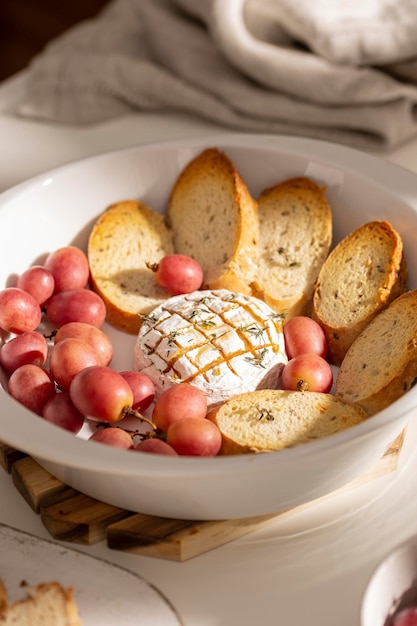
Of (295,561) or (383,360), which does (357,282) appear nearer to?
(383,360)

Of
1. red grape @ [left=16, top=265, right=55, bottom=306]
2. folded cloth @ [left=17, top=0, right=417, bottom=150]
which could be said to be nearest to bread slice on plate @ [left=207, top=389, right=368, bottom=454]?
red grape @ [left=16, top=265, right=55, bottom=306]

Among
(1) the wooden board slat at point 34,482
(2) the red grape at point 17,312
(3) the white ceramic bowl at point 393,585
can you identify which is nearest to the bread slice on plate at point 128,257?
(2) the red grape at point 17,312

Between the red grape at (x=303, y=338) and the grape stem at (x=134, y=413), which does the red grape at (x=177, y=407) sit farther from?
the red grape at (x=303, y=338)

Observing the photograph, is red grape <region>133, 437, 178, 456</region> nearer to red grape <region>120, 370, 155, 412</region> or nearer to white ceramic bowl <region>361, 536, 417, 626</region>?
red grape <region>120, 370, 155, 412</region>

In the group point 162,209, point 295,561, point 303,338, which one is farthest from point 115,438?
point 162,209

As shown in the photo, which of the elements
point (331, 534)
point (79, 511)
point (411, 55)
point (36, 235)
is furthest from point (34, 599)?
point (411, 55)

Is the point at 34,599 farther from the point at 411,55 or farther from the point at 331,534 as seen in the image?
the point at 411,55
